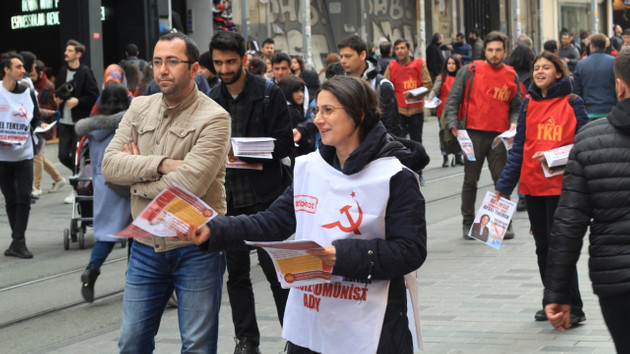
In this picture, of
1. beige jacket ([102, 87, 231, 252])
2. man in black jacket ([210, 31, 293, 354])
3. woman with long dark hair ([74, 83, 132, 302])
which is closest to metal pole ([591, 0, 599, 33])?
woman with long dark hair ([74, 83, 132, 302])

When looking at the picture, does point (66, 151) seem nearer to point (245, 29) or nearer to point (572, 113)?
point (572, 113)

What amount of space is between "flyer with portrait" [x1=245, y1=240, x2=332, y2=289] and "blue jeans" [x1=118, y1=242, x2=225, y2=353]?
1006mm

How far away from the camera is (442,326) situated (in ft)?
22.3

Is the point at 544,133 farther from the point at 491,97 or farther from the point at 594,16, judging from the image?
the point at 594,16

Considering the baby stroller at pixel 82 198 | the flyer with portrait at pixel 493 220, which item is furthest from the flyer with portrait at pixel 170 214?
the baby stroller at pixel 82 198

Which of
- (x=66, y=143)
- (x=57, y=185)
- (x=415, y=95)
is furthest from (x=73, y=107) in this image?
(x=415, y=95)

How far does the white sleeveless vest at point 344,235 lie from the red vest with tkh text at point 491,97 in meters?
6.71

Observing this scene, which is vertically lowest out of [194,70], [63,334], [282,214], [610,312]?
[63,334]

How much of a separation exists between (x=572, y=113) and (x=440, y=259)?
2.68 m

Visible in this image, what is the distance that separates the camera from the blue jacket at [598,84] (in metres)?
12.5

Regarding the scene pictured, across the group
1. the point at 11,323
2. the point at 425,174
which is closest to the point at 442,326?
the point at 11,323

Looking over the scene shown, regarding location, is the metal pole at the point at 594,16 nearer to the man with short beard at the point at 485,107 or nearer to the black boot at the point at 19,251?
the man with short beard at the point at 485,107

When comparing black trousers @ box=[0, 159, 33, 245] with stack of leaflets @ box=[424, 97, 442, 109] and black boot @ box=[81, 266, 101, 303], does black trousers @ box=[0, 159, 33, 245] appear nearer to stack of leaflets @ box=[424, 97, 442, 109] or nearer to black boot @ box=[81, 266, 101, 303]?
black boot @ box=[81, 266, 101, 303]

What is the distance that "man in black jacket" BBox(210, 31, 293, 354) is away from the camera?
6.10 m
